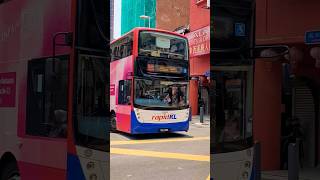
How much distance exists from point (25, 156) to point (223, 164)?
2652 mm

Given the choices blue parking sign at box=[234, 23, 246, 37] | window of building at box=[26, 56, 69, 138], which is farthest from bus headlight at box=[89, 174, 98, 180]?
blue parking sign at box=[234, 23, 246, 37]

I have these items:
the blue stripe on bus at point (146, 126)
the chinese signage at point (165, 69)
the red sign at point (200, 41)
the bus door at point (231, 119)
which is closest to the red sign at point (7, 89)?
the bus door at point (231, 119)

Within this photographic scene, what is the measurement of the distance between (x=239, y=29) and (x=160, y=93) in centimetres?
1478

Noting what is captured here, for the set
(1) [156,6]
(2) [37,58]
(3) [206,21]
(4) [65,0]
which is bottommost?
(2) [37,58]

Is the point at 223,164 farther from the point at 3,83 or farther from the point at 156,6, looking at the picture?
the point at 156,6

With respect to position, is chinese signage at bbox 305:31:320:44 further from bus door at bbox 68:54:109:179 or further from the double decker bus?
the double decker bus

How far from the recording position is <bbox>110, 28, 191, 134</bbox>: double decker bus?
64.5ft

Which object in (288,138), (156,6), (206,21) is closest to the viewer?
(288,138)

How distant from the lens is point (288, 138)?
12492 mm

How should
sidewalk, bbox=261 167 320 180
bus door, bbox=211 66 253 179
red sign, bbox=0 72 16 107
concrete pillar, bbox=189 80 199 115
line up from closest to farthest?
bus door, bbox=211 66 253 179 < red sign, bbox=0 72 16 107 < sidewalk, bbox=261 167 320 180 < concrete pillar, bbox=189 80 199 115

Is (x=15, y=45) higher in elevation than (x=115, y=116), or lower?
higher

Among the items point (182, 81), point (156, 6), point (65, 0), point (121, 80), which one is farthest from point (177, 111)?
point (156, 6)

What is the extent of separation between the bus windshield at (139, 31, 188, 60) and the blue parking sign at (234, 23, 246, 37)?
46.9ft

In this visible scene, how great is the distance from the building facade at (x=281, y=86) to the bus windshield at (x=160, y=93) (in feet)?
25.4
